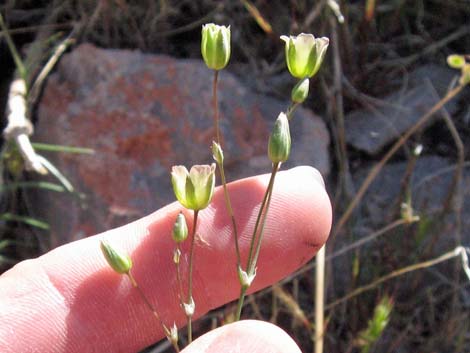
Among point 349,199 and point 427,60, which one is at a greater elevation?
point 427,60

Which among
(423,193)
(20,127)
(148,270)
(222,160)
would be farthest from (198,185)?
(423,193)

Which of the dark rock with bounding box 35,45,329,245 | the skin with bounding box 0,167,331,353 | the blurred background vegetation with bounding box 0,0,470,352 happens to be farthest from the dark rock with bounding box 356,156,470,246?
the skin with bounding box 0,167,331,353

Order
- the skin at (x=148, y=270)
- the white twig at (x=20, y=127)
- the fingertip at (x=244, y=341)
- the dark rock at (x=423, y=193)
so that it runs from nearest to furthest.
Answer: the fingertip at (x=244, y=341)
the skin at (x=148, y=270)
the white twig at (x=20, y=127)
the dark rock at (x=423, y=193)

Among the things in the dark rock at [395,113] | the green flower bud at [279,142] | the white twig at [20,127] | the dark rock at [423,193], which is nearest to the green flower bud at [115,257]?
the green flower bud at [279,142]

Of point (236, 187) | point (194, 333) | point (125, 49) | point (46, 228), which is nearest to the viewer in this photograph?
point (236, 187)

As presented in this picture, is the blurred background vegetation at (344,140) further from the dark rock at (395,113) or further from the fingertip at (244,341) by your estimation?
the fingertip at (244,341)

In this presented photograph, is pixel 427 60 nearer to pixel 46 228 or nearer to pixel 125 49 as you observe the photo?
pixel 125 49

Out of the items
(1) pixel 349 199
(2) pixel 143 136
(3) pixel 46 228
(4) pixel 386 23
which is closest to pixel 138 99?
(2) pixel 143 136
